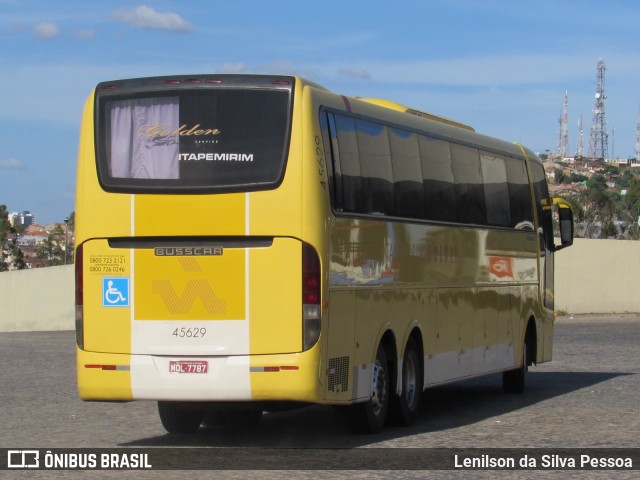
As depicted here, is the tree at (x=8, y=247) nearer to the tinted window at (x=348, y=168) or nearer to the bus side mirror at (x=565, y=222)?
the bus side mirror at (x=565, y=222)

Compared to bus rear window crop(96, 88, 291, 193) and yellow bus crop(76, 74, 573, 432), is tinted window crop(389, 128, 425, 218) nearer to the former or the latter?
yellow bus crop(76, 74, 573, 432)

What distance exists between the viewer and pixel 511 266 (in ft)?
63.8

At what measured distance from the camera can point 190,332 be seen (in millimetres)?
12273

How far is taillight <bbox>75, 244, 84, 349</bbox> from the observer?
12.7 m

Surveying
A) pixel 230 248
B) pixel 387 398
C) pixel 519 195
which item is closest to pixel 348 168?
pixel 230 248

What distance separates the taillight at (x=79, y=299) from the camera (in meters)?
12.7

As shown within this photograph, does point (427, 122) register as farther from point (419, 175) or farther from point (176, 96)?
point (176, 96)

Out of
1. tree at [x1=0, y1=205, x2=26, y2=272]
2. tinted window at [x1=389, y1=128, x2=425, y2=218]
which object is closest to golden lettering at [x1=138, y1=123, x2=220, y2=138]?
tinted window at [x1=389, y1=128, x2=425, y2=218]

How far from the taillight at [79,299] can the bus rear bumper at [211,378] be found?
0.42 metres

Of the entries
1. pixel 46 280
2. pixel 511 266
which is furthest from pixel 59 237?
pixel 511 266

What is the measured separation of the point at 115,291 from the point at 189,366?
103 cm

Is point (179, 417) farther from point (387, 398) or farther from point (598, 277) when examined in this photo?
point (598, 277)

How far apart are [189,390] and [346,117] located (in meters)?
3.12

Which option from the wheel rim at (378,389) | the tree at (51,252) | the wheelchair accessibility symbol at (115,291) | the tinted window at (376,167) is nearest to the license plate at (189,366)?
the wheelchair accessibility symbol at (115,291)
